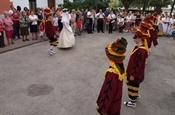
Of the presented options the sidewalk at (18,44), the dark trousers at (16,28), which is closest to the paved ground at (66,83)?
the sidewalk at (18,44)

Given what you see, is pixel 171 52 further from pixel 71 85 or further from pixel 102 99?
pixel 102 99

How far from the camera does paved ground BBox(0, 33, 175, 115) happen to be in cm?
597

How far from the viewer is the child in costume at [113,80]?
13.5 ft

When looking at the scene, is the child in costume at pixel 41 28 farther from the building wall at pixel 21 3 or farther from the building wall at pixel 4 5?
the building wall at pixel 21 3

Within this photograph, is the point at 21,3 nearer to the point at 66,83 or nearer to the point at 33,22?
the point at 33,22

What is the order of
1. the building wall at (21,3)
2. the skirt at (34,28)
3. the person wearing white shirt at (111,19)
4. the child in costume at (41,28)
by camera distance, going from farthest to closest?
the building wall at (21,3) → the person wearing white shirt at (111,19) → the child in costume at (41,28) → the skirt at (34,28)

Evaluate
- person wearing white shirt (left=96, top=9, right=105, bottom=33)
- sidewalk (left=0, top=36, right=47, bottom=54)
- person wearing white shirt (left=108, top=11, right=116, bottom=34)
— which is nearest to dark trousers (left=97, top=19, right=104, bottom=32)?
person wearing white shirt (left=96, top=9, right=105, bottom=33)

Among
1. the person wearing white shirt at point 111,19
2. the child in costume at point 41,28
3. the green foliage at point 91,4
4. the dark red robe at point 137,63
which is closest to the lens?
the dark red robe at point 137,63

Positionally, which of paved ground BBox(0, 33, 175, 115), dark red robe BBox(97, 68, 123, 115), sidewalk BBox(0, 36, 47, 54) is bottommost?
paved ground BBox(0, 33, 175, 115)

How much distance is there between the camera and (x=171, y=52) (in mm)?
12594

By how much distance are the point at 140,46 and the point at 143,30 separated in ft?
2.16

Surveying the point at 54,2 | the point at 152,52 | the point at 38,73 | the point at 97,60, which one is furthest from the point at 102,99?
the point at 54,2

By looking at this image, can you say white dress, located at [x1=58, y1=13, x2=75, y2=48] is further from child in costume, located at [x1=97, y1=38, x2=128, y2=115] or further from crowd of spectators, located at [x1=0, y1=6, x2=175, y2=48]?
child in costume, located at [x1=97, y1=38, x2=128, y2=115]

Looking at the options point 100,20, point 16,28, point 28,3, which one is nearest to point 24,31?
point 16,28
